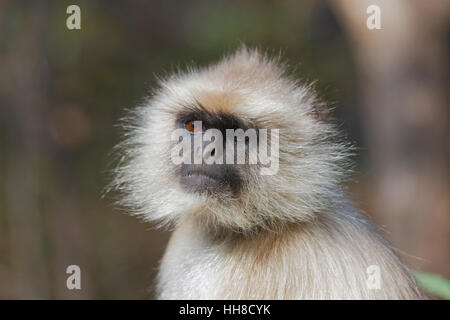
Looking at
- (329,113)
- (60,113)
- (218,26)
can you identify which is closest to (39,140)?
(60,113)

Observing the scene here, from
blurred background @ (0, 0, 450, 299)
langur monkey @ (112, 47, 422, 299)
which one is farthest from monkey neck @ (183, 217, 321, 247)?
blurred background @ (0, 0, 450, 299)

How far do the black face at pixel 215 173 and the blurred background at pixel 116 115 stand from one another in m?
4.24

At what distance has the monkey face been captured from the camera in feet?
15.5

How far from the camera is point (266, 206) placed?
4766 mm

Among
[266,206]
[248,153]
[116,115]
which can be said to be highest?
[116,115]

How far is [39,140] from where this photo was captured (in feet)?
35.5

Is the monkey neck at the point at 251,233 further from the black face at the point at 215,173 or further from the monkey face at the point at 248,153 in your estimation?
the black face at the point at 215,173

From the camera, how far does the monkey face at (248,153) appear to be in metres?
4.72

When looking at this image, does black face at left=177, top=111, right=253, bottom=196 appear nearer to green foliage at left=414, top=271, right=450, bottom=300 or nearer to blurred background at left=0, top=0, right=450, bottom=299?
green foliage at left=414, top=271, right=450, bottom=300

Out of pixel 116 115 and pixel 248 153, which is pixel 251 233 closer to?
pixel 248 153

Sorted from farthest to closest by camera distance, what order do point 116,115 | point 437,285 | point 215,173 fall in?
point 116,115 < point 215,173 < point 437,285

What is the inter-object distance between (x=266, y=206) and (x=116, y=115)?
33.3 feet

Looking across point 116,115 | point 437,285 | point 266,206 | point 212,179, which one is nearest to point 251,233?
point 266,206

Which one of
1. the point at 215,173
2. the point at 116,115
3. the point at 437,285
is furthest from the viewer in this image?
the point at 116,115
